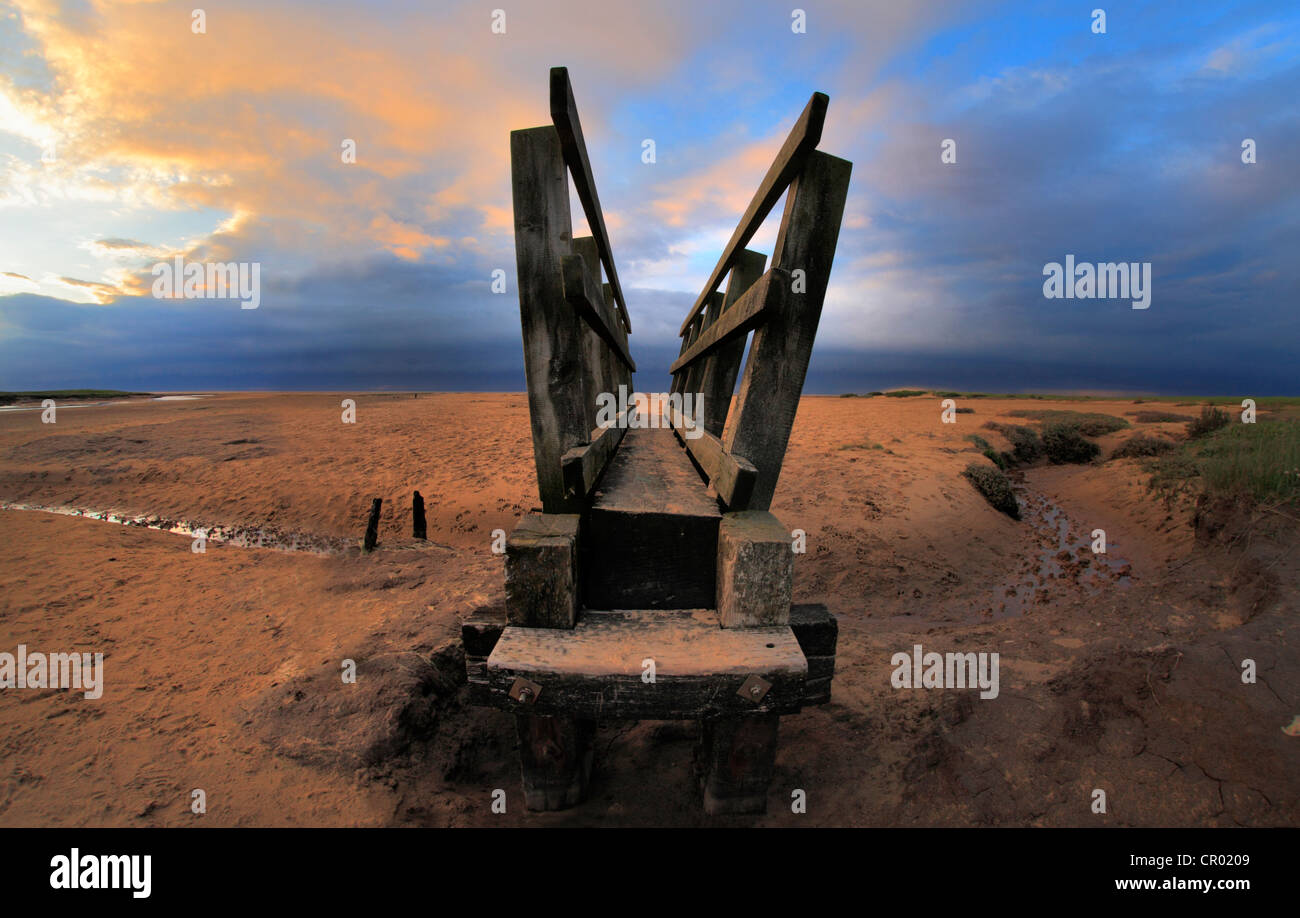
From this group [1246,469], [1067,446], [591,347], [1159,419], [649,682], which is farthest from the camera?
[1159,419]

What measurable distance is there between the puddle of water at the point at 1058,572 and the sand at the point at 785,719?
0.05 m

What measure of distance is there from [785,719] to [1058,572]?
17.6ft

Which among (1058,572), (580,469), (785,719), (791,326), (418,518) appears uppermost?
(791,326)

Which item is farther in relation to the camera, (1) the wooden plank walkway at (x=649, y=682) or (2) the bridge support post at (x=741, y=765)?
(2) the bridge support post at (x=741, y=765)

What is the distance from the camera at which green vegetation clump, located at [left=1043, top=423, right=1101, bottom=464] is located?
1313cm

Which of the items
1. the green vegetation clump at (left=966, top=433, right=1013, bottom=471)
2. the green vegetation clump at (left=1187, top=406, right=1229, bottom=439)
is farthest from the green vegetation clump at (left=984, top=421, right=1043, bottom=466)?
the green vegetation clump at (left=1187, top=406, right=1229, bottom=439)

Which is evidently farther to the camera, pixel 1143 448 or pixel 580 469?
pixel 1143 448

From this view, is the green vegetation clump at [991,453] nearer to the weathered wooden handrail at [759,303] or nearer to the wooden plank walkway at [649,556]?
the weathered wooden handrail at [759,303]

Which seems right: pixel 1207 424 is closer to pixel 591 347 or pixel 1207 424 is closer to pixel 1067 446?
pixel 1067 446

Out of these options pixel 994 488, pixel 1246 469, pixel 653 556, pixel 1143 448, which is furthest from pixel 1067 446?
pixel 653 556

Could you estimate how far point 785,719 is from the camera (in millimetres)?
3387

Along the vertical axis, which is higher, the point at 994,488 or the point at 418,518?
the point at 994,488

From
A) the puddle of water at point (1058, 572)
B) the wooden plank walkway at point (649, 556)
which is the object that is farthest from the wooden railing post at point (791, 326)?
the puddle of water at point (1058, 572)

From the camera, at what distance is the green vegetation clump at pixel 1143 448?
1049 centimetres
